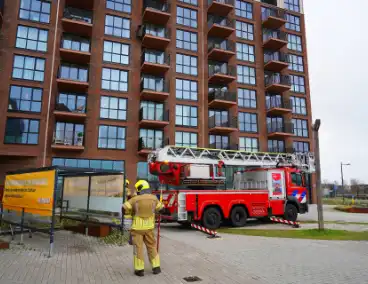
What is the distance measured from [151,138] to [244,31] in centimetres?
1751

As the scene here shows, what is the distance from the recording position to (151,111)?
26.6 m

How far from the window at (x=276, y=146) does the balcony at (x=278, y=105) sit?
3.26 metres

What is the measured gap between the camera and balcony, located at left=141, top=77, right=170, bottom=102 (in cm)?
2603

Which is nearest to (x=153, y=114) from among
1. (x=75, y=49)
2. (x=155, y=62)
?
(x=155, y=62)

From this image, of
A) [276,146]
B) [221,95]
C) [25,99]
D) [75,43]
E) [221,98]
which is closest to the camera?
[25,99]

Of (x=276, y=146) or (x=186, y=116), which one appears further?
(x=276, y=146)

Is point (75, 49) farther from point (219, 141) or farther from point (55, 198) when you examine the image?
point (55, 198)

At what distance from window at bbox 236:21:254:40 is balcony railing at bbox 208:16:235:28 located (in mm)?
1420

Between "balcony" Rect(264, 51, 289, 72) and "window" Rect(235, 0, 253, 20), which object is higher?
"window" Rect(235, 0, 253, 20)

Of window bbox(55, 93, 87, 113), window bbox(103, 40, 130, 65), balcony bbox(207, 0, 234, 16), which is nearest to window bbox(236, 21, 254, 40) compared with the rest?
balcony bbox(207, 0, 234, 16)

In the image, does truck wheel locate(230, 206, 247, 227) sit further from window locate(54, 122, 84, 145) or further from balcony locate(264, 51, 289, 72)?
balcony locate(264, 51, 289, 72)

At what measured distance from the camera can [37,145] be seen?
22.5 m

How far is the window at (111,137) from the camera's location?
24.7 meters

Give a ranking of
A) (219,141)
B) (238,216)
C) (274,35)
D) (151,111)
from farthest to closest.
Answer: (274,35), (219,141), (151,111), (238,216)
